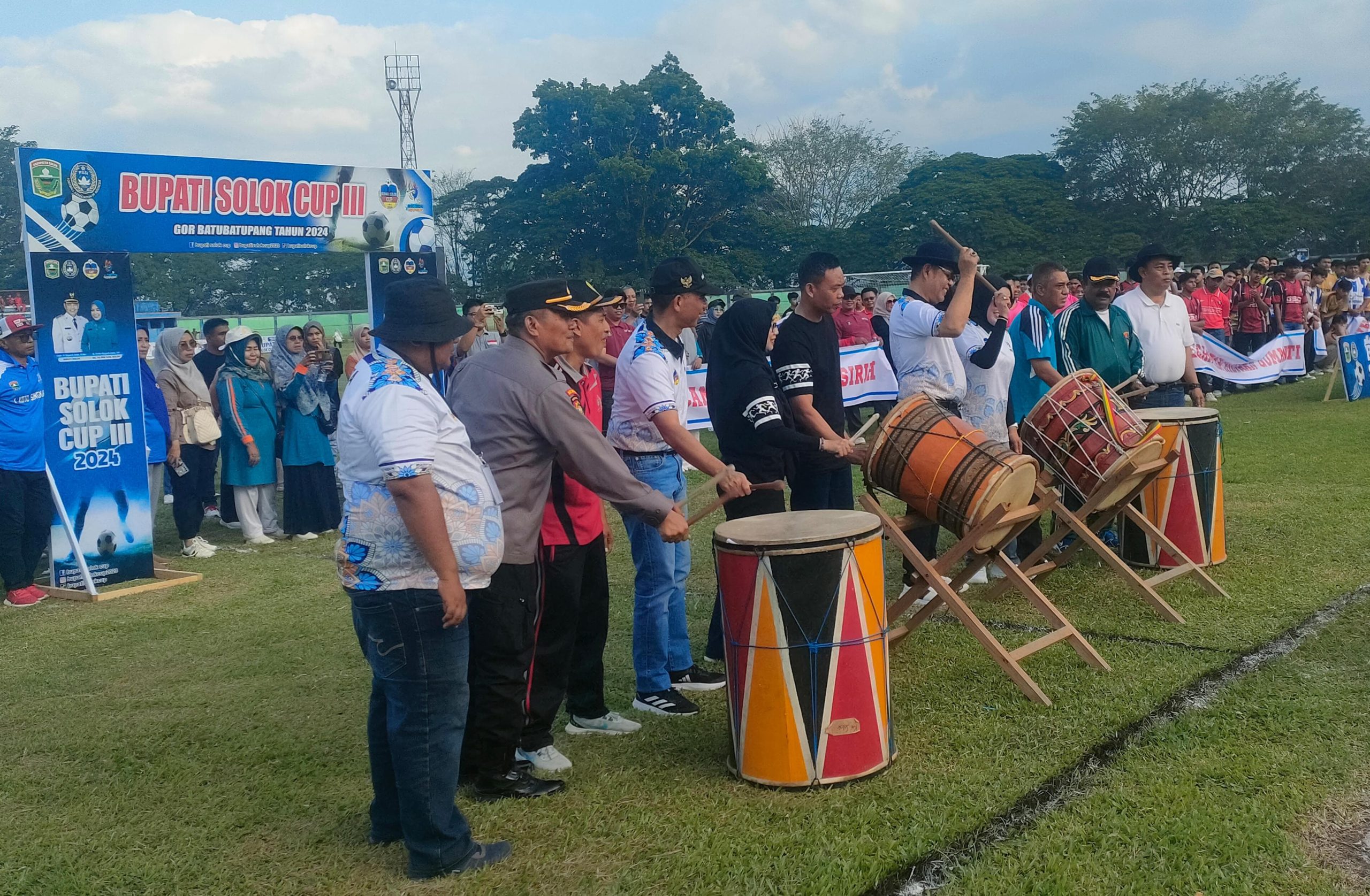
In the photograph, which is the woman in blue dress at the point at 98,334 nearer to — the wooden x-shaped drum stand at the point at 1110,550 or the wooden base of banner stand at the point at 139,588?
the wooden base of banner stand at the point at 139,588

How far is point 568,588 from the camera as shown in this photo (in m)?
4.33

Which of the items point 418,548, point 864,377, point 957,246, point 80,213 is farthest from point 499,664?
point 864,377

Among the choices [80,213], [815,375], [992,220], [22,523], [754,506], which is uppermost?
[992,220]

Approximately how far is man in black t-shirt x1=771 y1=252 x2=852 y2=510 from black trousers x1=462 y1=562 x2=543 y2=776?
5.53ft

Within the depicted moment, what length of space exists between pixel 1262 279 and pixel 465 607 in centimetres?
1871

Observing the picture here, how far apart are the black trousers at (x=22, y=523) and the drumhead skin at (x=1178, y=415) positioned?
7421mm

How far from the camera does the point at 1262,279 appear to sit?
60.5 feet

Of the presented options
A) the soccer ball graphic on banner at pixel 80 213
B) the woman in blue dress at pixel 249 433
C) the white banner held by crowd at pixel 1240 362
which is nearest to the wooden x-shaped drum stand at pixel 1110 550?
the woman in blue dress at pixel 249 433

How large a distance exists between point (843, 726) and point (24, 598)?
6.41 m

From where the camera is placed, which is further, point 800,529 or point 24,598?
point 24,598

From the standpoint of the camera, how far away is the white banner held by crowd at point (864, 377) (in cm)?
1330

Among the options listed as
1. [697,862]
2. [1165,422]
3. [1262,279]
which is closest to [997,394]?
[1165,422]

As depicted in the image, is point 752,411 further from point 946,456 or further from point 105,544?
point 105,544

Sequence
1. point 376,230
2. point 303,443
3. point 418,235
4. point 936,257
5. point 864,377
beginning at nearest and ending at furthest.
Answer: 1. point 936,257
2. point 303,443
3. point 376,230
4. point 418,235
5. point 864,377
